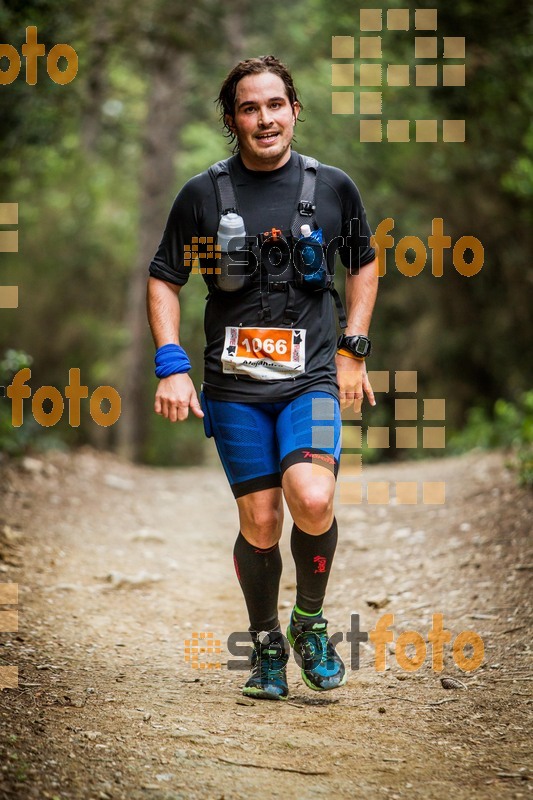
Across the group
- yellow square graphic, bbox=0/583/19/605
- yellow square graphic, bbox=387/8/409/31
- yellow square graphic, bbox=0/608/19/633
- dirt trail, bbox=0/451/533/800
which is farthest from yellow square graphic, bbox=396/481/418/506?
yellow square graphic, bbox=387/8/409/31

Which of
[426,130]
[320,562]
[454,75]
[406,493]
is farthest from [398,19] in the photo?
[320,562]

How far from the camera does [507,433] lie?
37.9 ft

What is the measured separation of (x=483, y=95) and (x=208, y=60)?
26.0 feet

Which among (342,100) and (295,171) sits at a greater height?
(342,100)

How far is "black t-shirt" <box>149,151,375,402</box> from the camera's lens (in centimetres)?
357

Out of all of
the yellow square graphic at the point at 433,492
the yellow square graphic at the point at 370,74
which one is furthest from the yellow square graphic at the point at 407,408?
the yellow square graphic at the point at 433,492

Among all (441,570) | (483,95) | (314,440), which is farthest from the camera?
(483,95)

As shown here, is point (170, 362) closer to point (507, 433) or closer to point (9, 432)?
point (9, 432)

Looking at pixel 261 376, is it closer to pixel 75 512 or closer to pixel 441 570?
pixel 441 570

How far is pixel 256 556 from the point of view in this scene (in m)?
3.73

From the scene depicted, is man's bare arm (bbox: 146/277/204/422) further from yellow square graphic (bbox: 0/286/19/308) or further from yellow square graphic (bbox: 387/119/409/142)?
yellow square graphic (bbox: 387/119/409/142)

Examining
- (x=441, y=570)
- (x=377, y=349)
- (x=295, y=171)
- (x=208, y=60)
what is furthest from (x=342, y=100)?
(x=295, y=171)

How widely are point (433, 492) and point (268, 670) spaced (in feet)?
16.3

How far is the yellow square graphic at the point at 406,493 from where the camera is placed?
326 inches
